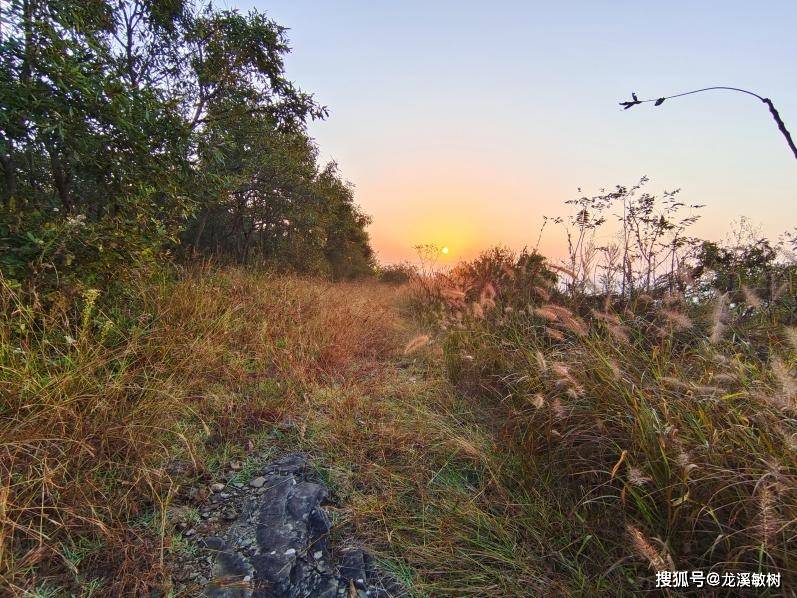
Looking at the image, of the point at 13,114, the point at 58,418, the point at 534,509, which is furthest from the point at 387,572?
the point at 13,114

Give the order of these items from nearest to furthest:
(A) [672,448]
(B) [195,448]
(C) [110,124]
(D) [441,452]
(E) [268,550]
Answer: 1. (A) [672,448]
2. (E) [268,550]
3. (B) [195,448]
4. (D) [441,452]
5. (C) [110,124]

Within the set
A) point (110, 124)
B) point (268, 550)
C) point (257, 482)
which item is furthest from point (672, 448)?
point (110, 124)

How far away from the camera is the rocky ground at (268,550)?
4.85ft

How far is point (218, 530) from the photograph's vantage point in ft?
5.80

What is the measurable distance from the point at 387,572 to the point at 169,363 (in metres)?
2.32

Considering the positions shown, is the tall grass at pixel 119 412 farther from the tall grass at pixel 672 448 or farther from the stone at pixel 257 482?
the tall grass at pixel 672 448

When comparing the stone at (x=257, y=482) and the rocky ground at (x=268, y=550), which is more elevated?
the stone at (x=257, y=482)

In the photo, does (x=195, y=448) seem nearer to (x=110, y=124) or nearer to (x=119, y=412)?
(x=119, y=412)

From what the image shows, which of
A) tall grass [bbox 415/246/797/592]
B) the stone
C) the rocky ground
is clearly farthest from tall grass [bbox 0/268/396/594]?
tall grass [bbox 415/246/797/592]

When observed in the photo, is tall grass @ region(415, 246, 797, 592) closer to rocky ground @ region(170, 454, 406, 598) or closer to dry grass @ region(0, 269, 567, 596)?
dry grass @ region(0, 269, 567, 596)

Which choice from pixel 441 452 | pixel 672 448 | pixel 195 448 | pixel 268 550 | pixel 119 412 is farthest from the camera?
pixel 441 452

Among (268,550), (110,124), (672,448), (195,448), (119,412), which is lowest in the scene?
(268,550)

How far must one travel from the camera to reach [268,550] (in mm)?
1639

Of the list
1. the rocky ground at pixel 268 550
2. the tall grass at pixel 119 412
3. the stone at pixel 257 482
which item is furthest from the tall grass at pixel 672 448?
the tall grass at pixel 119 412
